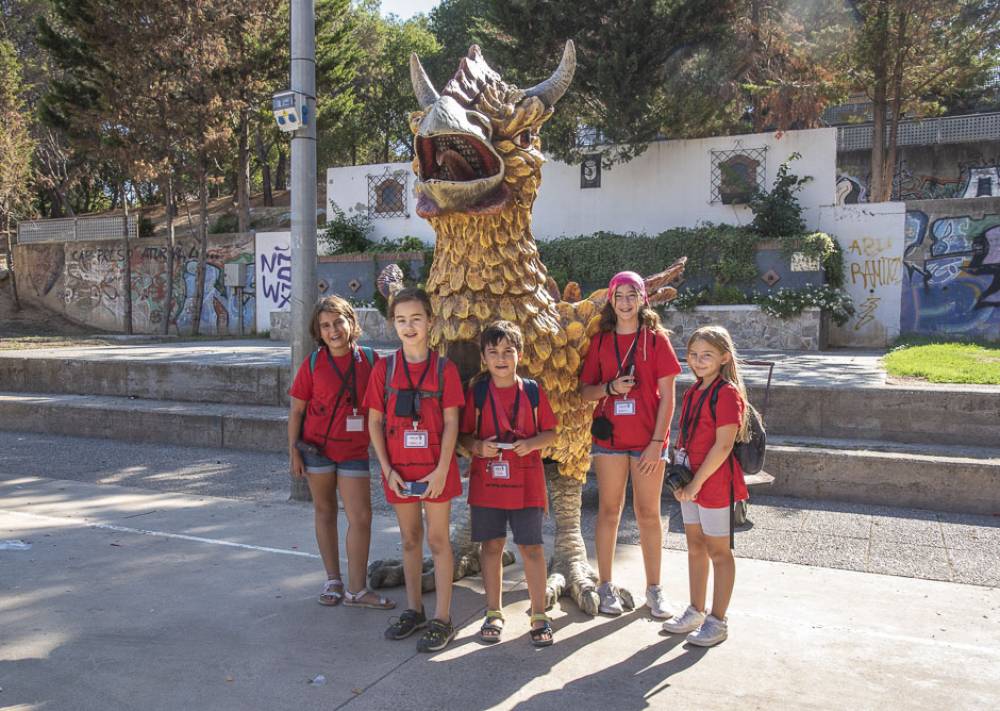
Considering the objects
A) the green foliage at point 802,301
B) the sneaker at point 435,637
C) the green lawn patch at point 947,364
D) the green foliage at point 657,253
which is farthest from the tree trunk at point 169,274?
the sneaker at point 435,637

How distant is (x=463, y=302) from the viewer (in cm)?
371

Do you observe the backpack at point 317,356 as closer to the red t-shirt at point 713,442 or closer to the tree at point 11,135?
the red t-shirt at point 713,442

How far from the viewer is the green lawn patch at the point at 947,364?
279 inches

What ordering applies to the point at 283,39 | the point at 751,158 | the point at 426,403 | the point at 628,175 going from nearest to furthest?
the point at 426,403 < the point at 751,158 < the point at 628,175 < the point at 283,39

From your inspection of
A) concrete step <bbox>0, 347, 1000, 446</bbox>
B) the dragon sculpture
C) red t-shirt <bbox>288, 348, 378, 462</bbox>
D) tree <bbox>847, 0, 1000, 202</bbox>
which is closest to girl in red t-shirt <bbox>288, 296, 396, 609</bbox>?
red t-shirt <bbox>288, 348, 378, 462</bbox>

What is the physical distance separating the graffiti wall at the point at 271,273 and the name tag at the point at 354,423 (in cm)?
1413

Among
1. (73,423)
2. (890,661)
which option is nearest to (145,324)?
(73,423)

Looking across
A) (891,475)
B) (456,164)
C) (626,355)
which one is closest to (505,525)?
(626,355)

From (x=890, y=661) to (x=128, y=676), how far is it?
296cm

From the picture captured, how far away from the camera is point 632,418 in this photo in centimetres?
360

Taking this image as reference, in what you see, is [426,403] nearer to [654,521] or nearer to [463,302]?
[463,302]

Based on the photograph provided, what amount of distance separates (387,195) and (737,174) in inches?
278

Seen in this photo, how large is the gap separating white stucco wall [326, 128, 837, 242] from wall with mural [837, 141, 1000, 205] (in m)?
12.3

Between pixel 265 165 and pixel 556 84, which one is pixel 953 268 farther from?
pixel 265 165
